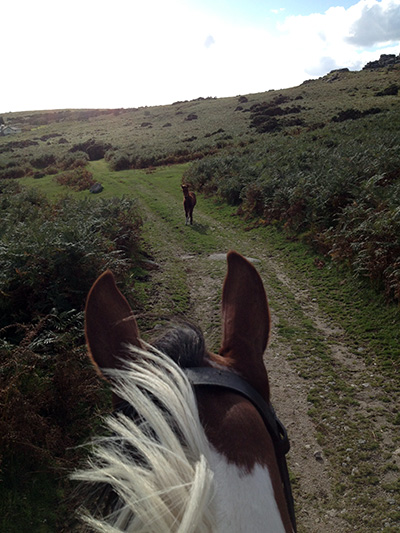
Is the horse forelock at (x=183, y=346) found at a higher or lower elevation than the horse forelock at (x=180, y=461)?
higher

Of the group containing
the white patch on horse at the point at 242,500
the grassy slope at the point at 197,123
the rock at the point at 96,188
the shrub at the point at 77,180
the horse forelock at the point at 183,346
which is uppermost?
the grassy slope at the point at 197,123

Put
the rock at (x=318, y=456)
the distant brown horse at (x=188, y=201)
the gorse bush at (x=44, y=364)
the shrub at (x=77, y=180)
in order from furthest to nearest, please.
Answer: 1. the shrub at (x=77, y=180)
2. the distant brown horse at (x=188, y=201)
3. the rock at (x=318, y=456)
4. the gorse bush at (x=44, y=364)

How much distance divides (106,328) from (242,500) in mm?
792

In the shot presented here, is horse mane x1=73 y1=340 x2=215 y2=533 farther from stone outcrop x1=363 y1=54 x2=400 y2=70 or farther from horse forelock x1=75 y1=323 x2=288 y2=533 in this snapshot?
stone outcrop x1=363 y1=54 x2=400 y2=70

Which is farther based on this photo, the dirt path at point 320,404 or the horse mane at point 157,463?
the dirt path at point 320,404

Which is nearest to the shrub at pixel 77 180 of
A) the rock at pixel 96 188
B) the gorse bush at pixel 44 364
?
the rock at pixel 96 188

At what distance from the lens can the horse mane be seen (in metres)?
0.83

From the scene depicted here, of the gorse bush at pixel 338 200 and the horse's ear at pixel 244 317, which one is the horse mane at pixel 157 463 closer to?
the horse's ear at pixel 244 317

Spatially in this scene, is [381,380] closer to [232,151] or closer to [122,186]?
[122,186]

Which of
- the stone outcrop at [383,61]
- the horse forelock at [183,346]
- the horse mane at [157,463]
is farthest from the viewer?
the stone outcrop at [383,61]

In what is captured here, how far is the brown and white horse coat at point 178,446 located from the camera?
2.79 feet

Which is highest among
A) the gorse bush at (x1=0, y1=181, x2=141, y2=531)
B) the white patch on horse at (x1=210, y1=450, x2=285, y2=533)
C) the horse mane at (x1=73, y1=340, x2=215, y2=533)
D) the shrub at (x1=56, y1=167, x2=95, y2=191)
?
the shrub at (x1=56, y1=167, x2=95, y2=191)

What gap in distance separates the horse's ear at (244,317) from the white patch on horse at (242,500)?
0.51m

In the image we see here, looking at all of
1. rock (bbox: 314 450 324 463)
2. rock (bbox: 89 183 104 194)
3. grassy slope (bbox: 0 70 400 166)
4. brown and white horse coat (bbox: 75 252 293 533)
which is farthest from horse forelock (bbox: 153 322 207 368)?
grassy slope (bbox: 0 70 400 166)
